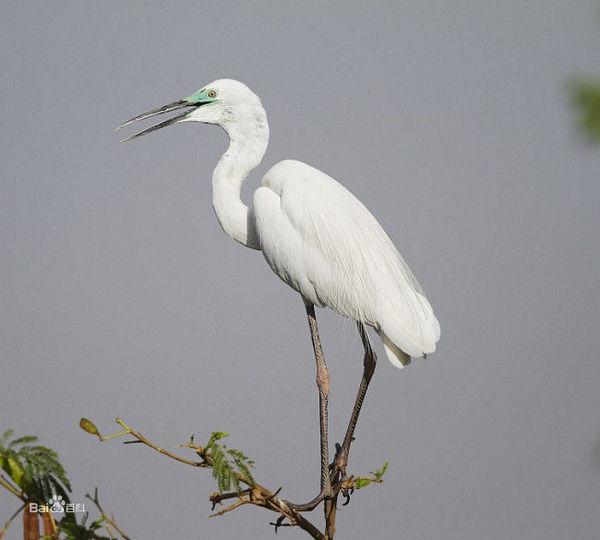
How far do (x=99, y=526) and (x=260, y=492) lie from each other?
3.03ft

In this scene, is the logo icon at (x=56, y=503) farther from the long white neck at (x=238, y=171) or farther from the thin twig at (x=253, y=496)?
the long white neck at (x=238, y=171)

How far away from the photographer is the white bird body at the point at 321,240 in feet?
17.2

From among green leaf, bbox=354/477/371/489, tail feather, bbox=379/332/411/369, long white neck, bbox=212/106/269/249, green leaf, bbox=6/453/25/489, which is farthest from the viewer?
long white neck, bbox=212/106/269/249

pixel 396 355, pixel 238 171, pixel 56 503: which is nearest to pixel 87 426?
pixel 56 503

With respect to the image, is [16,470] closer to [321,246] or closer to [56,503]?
[56,503]

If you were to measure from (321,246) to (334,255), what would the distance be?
0.09 meters

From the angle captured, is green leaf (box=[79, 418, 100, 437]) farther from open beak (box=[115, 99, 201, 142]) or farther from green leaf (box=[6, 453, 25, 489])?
open beak (box=[115, 99, 201, 142])

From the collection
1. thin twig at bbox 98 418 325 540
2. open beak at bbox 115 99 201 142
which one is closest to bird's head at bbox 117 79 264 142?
open beak at bbox 115 99 201 142

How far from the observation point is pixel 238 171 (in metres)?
5.79

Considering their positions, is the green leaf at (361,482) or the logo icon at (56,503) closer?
the logo icon at (56,503)

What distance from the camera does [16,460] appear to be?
113 inches

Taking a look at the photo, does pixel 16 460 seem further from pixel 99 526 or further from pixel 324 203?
pixel 324 203

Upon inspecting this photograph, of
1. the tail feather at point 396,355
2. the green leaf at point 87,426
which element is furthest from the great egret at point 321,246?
the green leaf at point 87,426

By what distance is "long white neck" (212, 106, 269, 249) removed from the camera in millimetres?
5738
